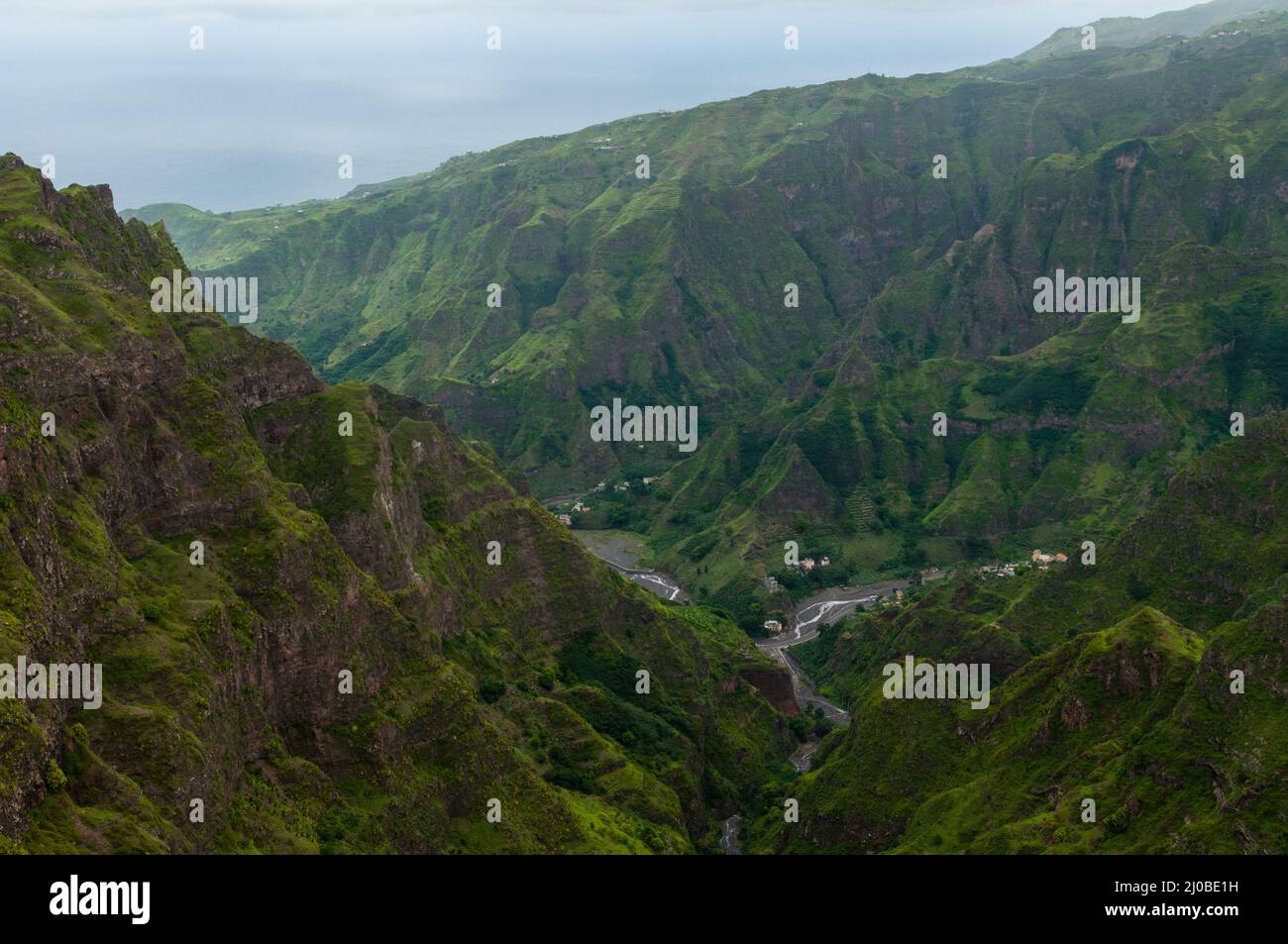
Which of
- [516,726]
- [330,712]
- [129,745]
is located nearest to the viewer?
[129,745]

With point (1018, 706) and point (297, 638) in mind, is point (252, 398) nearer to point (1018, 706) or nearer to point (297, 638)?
point (297, 638)

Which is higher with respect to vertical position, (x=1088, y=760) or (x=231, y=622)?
(x=231, y=622)

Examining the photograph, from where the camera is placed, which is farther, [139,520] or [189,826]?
[139,520]

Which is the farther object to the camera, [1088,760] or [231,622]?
[1088,760]

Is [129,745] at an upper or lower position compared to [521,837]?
upper

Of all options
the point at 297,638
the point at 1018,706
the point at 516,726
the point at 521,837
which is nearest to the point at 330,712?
the point at 297,638

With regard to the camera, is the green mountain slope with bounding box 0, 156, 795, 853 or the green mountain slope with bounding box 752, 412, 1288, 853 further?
the green mountain slope with bounding box 752, 412, 1288, 853

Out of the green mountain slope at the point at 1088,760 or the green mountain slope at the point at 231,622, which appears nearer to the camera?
the green mountain slope at the point at 231,622
